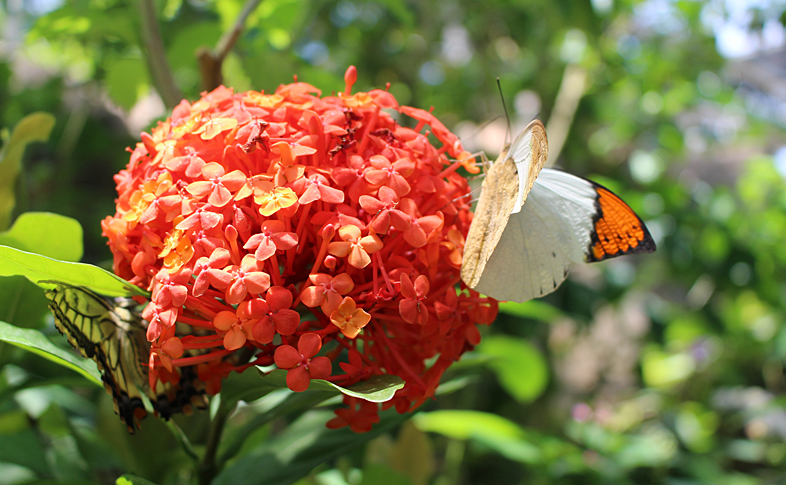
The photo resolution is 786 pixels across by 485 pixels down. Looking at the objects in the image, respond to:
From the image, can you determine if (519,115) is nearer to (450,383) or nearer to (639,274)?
(639,274)

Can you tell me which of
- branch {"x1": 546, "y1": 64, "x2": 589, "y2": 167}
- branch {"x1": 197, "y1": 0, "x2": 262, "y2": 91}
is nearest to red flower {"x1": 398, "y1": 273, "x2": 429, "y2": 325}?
branch {"x1": 197, "y1": 0, "x2": 262, "y2": 91}

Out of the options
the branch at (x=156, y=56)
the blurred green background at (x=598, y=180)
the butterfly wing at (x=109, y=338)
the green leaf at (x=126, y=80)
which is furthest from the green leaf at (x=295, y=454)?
the green leaf at (x=126, y=80)

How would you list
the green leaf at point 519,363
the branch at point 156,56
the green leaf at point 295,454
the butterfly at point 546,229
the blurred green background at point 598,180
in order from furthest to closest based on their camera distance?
the blurred green background at point 598,180
the green leaf at point 519,363
the branch at point 156,56
the green leaf at point 295,454
the butterfly at point 546,229

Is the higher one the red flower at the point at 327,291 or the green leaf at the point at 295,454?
the red flower at the point at 327,291

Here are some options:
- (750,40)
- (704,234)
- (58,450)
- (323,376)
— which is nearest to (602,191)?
(323,376)

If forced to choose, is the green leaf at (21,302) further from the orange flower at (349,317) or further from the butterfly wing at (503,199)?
the butterfly wing at (503,199)
